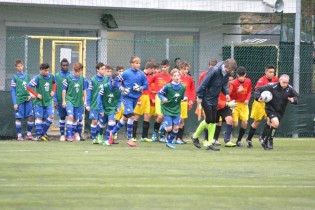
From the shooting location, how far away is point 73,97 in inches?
867

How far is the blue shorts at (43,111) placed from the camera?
72.5 ft

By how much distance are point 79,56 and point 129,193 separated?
43.6ft

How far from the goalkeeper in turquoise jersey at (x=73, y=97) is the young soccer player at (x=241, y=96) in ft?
12.4

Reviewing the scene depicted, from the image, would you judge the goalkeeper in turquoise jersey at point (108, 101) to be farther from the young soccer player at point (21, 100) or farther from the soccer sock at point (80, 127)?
the young soccer player at point (21, 100)

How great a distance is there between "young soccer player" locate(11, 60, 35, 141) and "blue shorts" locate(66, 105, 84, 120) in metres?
1.03

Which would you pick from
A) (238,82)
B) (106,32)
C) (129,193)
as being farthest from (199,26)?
(129,193)

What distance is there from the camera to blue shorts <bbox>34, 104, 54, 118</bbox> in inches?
870

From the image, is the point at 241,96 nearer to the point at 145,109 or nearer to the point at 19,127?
the point at 145,109

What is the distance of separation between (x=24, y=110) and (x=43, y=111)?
0.49 meters

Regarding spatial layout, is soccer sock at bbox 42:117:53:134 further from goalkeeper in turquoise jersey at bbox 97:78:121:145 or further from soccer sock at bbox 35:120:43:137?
goalkeeper in turquoise jersey at bbox 97:78:121:145

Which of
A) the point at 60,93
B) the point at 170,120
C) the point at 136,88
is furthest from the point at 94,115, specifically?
the point at 170,120

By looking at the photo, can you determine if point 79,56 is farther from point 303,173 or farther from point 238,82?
point 303,173

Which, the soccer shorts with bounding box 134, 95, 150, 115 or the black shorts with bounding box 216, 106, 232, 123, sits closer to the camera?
the black shorts with bounding box 216, 106, 232, 123

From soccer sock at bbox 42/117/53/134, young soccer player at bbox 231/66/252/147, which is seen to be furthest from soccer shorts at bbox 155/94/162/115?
soccer sock at bbox 42/117/53/134
